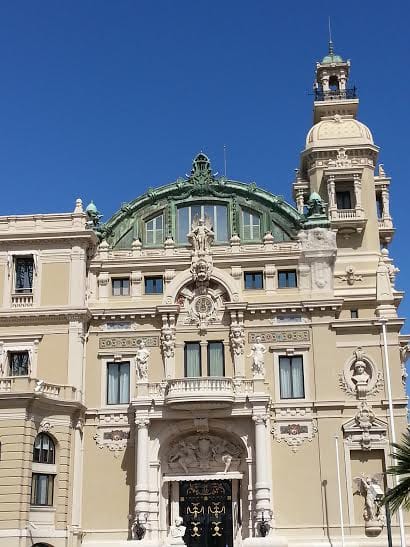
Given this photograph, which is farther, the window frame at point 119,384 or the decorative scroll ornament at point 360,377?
the window frame at point 119,384

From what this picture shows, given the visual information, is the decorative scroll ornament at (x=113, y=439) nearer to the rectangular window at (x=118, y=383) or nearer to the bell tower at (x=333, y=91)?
the rectangular window at (x=118, y=383)

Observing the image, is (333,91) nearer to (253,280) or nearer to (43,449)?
(253,280)

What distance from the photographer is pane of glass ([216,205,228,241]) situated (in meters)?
51.2

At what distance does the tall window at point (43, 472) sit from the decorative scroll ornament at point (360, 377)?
1646 cm

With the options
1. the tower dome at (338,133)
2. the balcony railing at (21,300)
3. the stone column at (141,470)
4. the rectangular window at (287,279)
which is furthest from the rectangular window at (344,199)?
the balcony railing at (21,300)

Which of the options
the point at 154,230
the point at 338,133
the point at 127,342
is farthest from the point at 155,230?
the point at 338,133

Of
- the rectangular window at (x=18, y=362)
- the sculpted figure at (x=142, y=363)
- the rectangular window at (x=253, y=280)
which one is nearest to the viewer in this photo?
the sculpted figure at (x=142, y=363)

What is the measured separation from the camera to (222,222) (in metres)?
51.6

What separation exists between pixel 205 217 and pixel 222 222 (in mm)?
1086

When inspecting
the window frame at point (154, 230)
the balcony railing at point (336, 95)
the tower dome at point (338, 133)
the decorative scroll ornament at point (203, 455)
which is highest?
the balcony railing at point (336, 95)

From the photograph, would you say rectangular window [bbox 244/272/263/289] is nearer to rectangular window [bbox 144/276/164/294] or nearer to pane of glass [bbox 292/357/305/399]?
pane of glass [bbox 292/357/305/399]

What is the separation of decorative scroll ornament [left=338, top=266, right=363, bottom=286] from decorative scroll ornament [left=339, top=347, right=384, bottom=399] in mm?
9262

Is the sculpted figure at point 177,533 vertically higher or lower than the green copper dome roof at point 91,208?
lower

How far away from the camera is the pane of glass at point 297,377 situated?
4728cm
